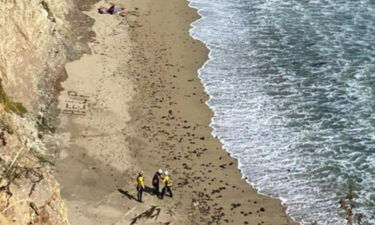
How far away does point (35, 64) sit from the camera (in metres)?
33.0

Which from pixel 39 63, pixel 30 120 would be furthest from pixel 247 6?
Result: pixel 30 120

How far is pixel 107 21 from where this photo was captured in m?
41.4

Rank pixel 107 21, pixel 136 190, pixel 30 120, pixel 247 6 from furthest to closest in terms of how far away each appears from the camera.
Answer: pixel 247 6 < pixel 107 21 < pixel 30 120 < pixel 136 190

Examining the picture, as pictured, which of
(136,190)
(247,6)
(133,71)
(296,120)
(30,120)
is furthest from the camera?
(247,6)

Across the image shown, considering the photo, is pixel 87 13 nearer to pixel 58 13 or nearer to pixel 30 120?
pixel 58 13

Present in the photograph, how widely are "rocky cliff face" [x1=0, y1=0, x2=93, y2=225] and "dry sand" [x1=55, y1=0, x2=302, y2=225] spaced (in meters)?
0.75

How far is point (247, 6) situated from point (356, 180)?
67.4 ft

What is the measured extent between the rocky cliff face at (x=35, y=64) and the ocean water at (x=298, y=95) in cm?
817

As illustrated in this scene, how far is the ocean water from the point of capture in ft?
93.2

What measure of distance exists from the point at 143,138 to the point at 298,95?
31.1 feet

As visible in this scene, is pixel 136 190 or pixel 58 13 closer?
pixel 136 190

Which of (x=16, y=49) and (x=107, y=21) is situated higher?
(x=16, y=49)

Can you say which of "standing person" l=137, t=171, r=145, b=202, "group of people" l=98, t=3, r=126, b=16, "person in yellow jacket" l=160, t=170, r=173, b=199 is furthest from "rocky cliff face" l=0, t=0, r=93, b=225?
"person in yellow jacket" l=160, t=170, r=173, b=199

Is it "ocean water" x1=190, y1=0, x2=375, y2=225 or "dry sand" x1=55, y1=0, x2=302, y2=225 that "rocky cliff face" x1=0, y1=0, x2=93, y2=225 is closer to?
"dry sand" x1=55, y1=0, x2=302, y2=225
